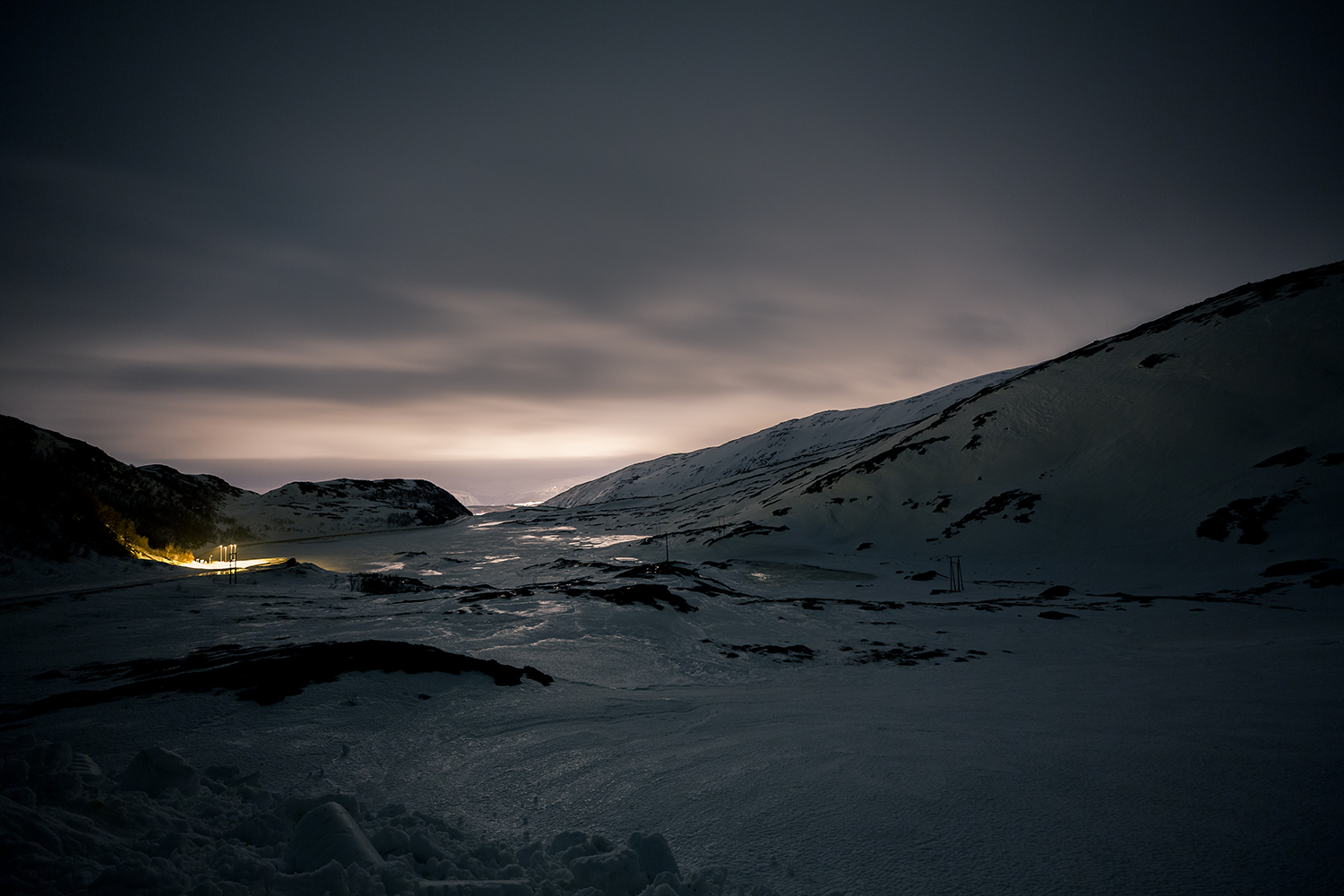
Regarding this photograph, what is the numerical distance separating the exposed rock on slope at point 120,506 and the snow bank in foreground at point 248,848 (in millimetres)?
27573

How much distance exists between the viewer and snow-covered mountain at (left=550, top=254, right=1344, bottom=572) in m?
35.8

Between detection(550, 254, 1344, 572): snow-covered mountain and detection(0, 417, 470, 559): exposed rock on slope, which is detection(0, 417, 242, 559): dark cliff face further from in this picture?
detection(550, 254, 1344, 572): snow-covered mountain

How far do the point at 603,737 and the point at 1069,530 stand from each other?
45917 mm

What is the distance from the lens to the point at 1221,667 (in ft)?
34.1

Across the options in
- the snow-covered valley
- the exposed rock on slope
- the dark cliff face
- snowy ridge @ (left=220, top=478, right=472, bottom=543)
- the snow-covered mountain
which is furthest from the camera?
snowy ridge @ (left=220, top=478, right=472, bottom=543)

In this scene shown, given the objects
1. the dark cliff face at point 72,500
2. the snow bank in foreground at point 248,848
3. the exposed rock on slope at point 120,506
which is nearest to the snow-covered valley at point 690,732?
the snow bank in foreground at point 248,848

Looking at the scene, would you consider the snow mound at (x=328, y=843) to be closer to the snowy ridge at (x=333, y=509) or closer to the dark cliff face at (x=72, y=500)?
the dark cliff face at (x=72, y=500)

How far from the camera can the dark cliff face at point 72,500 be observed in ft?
72.1

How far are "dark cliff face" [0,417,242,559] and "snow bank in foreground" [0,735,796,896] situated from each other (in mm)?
27566

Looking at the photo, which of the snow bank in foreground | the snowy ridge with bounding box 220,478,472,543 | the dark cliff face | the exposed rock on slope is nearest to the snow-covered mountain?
the snow bank in foreground

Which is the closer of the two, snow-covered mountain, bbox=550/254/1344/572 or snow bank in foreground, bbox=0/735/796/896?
snow bank in foreground, bbox=0/735/796/896

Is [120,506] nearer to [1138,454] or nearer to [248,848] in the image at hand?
[248,848]

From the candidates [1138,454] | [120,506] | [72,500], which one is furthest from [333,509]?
[1138,454]

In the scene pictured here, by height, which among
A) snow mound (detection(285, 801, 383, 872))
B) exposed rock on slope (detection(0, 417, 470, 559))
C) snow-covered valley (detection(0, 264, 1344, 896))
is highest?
exposed rock on slope (detection(0, 417, 470, 559))
